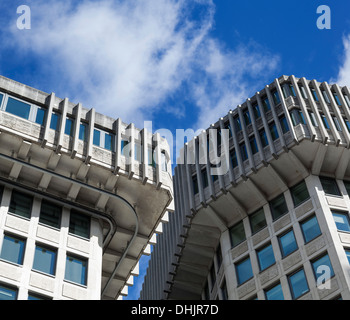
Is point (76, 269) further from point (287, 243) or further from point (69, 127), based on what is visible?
point (287, 243)

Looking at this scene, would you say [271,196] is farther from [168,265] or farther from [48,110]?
[48,110]

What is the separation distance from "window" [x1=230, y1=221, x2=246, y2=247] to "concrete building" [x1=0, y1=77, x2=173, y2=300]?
11.6 meters

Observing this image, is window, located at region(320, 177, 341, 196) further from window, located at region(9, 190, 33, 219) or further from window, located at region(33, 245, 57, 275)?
window, located at region(33, 245, 57, 275)

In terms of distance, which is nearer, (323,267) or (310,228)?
(323,267)

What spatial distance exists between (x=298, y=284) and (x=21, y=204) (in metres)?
19.3

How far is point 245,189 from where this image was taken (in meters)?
51.4

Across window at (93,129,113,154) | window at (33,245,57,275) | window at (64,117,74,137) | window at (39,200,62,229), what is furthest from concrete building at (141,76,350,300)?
window at (33,245,57,275)

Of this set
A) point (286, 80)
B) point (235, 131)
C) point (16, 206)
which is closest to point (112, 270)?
point (16, 206)

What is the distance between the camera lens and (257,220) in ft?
169

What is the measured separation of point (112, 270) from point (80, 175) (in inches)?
297

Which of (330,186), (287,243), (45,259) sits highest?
(330,186)

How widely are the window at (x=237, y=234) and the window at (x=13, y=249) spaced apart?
2165 centimetres

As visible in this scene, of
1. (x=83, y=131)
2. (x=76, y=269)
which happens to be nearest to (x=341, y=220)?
(x=83, y=131)
